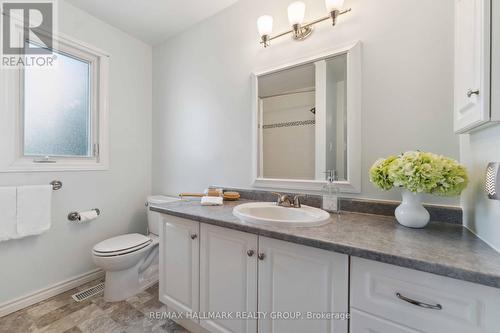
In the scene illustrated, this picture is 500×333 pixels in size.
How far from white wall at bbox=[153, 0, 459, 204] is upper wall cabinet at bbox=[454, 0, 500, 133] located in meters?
0.11

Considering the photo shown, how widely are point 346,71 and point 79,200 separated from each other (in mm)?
2299

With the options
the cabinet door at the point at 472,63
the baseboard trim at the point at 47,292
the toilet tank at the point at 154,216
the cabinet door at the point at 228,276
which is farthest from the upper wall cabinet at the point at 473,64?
the baseboard trim at the point at 47,292

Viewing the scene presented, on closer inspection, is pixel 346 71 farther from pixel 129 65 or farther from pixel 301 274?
pixel 129 65

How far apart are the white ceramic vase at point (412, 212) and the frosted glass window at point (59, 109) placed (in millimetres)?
2404

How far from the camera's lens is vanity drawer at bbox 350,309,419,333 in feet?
2.21

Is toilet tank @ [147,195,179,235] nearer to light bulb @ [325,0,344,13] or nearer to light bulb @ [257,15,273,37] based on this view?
light bulb @ [257,15,273,37]

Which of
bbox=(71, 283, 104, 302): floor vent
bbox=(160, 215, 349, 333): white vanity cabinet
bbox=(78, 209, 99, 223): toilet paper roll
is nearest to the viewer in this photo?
bbox=(160, 215, 349, 333): white vanity cabinet

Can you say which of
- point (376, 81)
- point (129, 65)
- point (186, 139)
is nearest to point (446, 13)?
point (376, 81)

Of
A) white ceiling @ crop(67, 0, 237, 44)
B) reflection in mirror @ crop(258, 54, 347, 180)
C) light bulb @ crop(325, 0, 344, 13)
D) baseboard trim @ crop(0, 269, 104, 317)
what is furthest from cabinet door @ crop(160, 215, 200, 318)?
white ceiling @ crop(67, 0, 237, 44)

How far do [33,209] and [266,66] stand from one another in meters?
1.99

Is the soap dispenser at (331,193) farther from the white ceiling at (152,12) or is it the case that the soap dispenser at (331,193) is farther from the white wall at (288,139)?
the white ceiling at (152,12)

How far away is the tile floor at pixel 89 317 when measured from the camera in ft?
4.36

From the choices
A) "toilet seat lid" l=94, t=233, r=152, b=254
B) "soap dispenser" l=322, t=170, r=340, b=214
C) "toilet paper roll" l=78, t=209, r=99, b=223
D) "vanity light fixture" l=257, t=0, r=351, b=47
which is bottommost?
"toilet seat lid" l=94, t=233, r=152, b=254

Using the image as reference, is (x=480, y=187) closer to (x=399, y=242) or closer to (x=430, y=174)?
(x=430, y=174)
